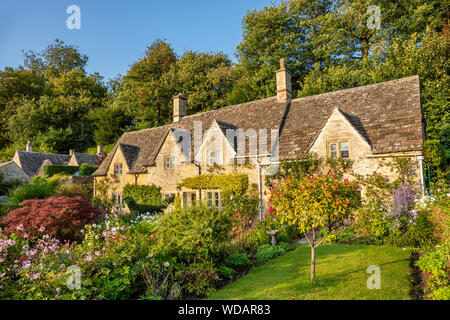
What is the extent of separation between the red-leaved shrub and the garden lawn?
6751 mm

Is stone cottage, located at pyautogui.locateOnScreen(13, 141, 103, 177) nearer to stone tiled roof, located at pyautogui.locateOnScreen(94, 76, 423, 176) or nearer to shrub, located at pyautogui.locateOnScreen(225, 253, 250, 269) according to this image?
stone tiled roof, located at pyautogui.locateOnScreen(94, 76, 423, 176)

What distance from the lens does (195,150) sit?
21.9 metres

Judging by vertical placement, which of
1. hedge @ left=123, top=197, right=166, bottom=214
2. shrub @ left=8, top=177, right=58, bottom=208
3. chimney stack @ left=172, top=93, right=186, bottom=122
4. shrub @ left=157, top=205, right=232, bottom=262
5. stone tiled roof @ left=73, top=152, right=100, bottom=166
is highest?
chimney stack @ left=172, top=93, right=186, bottom=122

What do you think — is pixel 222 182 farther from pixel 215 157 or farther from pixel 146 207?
pixel 146 207

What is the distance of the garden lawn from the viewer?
6582 mm

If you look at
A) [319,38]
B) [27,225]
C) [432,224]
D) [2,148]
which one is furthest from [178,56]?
[432,224]

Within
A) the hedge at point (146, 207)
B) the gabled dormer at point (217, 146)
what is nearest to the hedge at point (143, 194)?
the hedge at point (146, 207)

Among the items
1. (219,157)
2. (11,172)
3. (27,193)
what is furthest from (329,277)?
(11,172)

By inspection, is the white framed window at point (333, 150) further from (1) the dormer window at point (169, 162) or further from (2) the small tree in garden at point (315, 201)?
(1) the dormer window at point (169, 162)

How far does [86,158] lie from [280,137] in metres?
37.1

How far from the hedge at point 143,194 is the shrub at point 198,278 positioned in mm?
16013

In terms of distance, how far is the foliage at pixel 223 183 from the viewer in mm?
18656

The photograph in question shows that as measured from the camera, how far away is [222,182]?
766 inches

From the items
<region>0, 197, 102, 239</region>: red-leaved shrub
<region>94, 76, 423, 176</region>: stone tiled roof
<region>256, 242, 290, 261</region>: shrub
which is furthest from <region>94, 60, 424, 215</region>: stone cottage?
<region>0, 197, 102, 239</region>: red-leaved shrub
